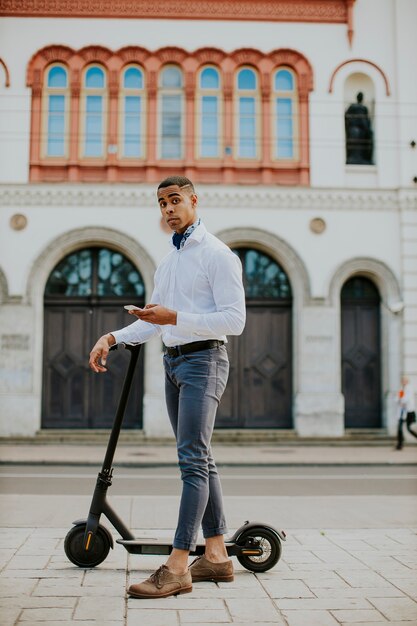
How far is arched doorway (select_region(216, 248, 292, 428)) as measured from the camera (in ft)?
61.5

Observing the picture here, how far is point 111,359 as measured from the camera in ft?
61.5

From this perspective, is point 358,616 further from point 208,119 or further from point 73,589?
point 208,119

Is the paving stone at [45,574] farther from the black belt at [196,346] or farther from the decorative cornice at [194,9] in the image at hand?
the decorative cornice at [194,9]

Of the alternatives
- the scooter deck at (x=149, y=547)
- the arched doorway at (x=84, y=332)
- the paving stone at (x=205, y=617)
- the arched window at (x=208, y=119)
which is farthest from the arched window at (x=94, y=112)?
the paving stone at (x=205, y=617)

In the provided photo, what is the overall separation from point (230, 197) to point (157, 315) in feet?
49.5

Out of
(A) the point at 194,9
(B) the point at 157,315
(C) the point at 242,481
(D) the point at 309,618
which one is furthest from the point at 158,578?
(A) the point at 194,9

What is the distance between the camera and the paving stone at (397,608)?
3693 millimetres

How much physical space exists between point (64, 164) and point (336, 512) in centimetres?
1342

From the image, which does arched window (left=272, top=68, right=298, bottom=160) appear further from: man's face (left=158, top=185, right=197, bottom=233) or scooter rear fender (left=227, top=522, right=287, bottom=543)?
scooter rear fender (left=227, top=522, right=287, bottom=543)

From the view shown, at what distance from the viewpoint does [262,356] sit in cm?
1892

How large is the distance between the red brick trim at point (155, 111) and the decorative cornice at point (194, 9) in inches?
33.9

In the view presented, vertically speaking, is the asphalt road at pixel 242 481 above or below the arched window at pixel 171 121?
below

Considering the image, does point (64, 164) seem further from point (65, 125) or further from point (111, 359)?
point (111, 359)

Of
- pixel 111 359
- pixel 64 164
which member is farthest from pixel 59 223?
pixel 111 359
